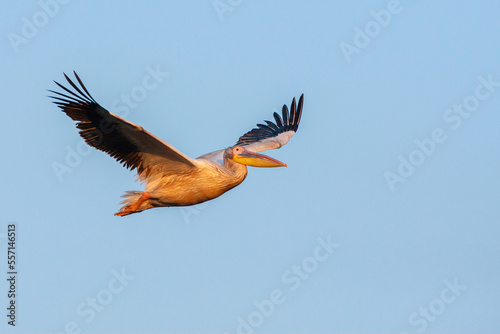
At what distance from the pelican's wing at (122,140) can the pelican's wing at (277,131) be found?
3.06m

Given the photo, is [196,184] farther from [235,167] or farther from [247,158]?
[247,158]

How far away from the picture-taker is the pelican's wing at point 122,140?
12609 mm

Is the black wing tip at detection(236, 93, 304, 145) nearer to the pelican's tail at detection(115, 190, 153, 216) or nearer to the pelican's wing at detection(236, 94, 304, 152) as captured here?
the pelican's wing at detection(236, 94, 304, 152)

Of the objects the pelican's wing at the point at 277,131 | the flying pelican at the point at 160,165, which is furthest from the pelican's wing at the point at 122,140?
the pelican's wing at the point at 277,131

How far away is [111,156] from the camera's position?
13461mm

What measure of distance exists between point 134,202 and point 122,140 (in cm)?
113

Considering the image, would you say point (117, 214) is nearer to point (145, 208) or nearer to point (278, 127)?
point (145, 208)

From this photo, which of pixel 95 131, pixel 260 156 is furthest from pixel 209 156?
pixel 95 131

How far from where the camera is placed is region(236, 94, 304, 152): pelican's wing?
16766mm

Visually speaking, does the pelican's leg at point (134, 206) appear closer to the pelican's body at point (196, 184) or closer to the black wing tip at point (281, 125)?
the pelican's body at point (196, 184)

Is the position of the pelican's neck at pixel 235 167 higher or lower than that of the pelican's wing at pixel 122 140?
lower

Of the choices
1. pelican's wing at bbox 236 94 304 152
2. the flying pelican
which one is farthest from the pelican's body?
pelican's wing at bbox 236 94 304 152

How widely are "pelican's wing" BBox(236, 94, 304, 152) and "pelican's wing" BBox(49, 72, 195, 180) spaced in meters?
3.06

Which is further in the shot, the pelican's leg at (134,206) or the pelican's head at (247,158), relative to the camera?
the pelican's head at (247,158)
